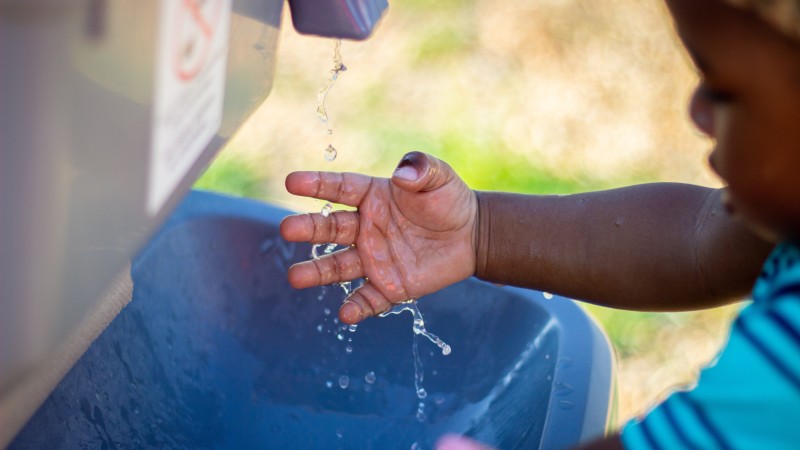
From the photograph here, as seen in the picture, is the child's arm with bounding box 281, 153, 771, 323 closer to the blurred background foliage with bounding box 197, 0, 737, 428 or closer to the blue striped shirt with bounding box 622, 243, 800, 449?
the blue striped shirt with bounding box 622, 243, 800, 449

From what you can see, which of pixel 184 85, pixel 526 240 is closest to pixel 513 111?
pixel 526 240

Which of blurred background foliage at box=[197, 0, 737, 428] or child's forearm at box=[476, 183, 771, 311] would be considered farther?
blurred background foliage at box=[197, 0, 737, 428]

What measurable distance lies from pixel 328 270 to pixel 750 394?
1.45 feet

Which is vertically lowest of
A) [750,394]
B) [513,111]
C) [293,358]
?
[513,111]

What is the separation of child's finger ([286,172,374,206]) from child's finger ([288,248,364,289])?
50 millimetres

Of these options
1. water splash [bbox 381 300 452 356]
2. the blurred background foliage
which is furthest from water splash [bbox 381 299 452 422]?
the blurred background foliage

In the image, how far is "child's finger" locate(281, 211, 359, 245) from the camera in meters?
0.89

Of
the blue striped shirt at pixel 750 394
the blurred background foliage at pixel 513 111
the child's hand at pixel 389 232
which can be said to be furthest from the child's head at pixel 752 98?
the blurred background foliage at pixel 513 111

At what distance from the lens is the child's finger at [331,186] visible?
894 millimetres

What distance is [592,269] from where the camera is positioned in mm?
935

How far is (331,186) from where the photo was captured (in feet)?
2.99

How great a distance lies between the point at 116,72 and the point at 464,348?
0.57 m

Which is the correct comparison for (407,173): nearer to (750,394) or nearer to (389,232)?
(389,232)

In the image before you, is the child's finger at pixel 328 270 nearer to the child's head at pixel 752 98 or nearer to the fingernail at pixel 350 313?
the fingernail at pixel 350 313
